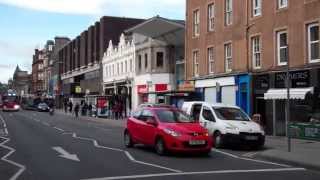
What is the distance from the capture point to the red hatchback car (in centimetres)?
1917

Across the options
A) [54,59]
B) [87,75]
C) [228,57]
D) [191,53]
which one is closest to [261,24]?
[228,57]

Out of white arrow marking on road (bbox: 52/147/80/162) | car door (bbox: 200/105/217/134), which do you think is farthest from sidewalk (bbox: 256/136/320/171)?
white arrow marking on road (bbox: 52/147/80/162)

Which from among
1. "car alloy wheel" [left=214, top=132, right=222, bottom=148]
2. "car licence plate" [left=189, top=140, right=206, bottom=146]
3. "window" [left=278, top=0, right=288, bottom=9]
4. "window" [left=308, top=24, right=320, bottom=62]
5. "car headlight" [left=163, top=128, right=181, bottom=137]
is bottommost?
"car alloy wheel" [left=214, top=132, right=222, bottom=148]

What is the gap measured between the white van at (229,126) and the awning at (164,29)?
86.5 feet

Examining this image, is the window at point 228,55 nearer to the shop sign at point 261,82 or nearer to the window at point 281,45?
the shop sign at point 261,82

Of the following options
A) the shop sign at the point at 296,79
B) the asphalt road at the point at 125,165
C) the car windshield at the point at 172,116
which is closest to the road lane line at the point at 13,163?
the asphalt road at the point at 125,165

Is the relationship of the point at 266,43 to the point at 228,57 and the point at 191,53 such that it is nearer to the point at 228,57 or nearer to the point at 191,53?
the point at 228,57

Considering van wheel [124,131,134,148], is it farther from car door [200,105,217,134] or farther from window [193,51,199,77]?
window [193,51,199,77]

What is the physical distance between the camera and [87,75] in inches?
3484

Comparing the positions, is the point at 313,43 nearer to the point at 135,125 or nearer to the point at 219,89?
the point at 219,89

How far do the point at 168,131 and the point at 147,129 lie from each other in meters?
1.51

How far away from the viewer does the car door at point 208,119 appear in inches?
952

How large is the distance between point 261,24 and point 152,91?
2385 centimetres

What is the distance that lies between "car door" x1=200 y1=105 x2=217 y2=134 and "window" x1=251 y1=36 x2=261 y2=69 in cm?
981
